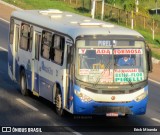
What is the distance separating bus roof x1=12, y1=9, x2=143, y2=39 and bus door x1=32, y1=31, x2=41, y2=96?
1.56ft

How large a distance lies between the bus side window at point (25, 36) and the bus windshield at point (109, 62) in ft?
14.6

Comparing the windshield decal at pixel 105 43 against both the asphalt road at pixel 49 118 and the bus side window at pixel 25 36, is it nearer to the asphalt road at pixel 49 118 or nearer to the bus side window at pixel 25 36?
the asphalt road at pixel 49 118

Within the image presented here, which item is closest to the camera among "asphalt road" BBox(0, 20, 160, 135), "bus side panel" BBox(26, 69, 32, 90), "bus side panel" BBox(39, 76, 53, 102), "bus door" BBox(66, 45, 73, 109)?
"asphalt road" BBox(0, 20, 160, 135)

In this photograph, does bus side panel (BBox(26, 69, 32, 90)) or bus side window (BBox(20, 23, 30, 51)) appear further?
bus side window (BBox(20, 23, 30, 51))

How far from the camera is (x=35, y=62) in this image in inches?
930

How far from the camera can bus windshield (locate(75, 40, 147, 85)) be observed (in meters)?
20.2

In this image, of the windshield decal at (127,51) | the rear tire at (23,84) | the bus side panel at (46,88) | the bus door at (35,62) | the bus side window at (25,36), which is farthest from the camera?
the rear tire at (23,84)

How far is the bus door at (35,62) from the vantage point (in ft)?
76.8

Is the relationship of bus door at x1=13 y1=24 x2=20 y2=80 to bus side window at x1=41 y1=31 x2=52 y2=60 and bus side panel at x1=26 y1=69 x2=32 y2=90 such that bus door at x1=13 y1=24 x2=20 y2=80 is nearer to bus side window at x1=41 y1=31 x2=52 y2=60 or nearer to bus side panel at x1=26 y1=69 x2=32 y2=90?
bus side panel at x1=26 y1=69 x2=32 y2=90

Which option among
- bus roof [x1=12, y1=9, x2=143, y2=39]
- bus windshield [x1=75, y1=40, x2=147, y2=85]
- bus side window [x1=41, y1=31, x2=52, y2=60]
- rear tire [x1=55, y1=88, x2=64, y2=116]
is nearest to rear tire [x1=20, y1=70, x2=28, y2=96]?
bus roof [x1=12, y1=9, x2=143, y2=39]

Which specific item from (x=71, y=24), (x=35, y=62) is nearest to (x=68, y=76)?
(x=71, y=24)

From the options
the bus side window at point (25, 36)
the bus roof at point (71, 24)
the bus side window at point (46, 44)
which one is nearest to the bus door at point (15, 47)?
the bus roof at point (71, 24)

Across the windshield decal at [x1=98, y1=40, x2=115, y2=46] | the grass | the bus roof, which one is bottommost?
the grass

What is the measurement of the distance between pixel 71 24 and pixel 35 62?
2.40 metres
